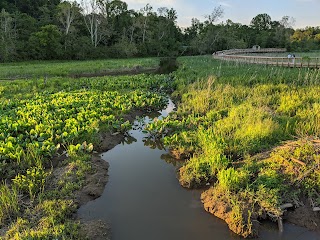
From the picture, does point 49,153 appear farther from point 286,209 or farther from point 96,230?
point 286,209

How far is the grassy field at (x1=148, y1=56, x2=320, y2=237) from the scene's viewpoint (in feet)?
18.4

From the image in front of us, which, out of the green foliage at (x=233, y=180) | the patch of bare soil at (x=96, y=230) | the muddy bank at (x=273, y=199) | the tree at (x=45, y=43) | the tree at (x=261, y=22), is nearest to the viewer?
the patch of bare soil at (x=96, y=230)

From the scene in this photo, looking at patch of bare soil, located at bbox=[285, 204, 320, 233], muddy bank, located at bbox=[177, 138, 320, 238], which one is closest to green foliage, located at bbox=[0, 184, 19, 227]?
muddy bank, located at bbox=[177, 138, 320, 238]

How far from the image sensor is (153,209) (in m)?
5.95

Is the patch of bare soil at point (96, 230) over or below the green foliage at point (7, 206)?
below

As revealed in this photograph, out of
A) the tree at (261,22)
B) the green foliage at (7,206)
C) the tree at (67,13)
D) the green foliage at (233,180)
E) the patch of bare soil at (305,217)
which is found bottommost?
the patch of bare soil at (305,217)

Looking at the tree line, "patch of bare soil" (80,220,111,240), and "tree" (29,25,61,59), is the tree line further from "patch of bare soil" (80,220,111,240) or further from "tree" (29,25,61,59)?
"patch of bare soil" (80,220,111,240)

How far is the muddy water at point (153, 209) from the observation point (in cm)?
519

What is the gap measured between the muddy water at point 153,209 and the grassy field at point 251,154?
323 mm

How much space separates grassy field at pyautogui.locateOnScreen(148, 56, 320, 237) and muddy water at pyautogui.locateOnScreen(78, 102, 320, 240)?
323mm

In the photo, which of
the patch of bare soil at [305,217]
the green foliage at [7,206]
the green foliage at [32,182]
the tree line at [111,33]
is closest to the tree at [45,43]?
the tree line at [111,33]

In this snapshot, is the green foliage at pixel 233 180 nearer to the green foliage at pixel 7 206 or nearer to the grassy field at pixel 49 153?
the grassy field at pixel 49 153

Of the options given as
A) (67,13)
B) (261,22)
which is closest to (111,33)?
(67,13)

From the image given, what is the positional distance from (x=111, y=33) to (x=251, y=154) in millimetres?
51159
